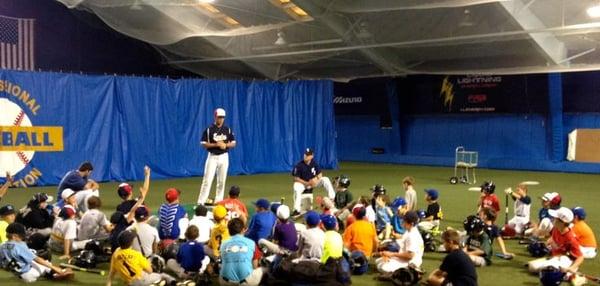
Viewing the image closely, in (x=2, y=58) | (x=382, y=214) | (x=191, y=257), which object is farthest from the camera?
(x=2, y=58)

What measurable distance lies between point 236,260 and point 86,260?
2352 millimetres

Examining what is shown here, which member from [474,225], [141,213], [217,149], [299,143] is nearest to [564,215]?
[474,225]

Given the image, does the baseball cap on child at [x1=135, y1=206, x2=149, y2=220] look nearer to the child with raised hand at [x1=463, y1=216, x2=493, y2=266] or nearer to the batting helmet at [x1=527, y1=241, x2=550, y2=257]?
the child with raised hand at [x1=463, y1=216, x2=493, y2=266]

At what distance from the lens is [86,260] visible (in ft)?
25.2

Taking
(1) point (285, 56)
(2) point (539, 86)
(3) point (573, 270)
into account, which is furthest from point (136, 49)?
(3) point (573, 270)

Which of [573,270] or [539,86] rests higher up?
[539,86]

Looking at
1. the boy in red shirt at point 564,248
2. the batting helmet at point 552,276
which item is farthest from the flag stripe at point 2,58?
the batting helmet at point 552,276

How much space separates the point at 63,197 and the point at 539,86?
1907 centimetres

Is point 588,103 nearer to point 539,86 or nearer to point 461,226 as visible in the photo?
point 539,86

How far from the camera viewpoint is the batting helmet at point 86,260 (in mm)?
7672

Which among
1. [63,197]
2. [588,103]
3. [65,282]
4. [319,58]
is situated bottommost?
[65,282]

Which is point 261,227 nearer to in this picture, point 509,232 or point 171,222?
point 171,222

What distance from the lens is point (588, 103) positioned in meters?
22.4

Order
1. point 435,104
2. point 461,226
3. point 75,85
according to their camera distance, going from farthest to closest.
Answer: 1. point 435,104
2. point 75,85
3. point 461,226
